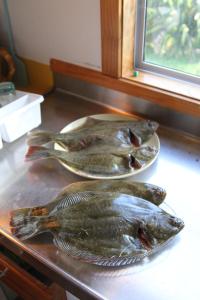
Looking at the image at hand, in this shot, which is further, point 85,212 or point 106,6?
point 106,6

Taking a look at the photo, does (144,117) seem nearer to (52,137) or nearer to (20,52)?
(52,137)

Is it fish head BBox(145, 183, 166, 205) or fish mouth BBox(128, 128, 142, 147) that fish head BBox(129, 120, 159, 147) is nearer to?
fish mouth BBox(128, 128, 142, 147)

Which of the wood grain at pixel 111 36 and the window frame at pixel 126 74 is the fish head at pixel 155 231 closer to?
the window frame at pixel 126 74

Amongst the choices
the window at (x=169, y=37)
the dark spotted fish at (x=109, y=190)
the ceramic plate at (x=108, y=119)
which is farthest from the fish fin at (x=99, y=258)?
the window at (x=169, y=37)

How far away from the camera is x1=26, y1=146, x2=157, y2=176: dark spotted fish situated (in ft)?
2.61

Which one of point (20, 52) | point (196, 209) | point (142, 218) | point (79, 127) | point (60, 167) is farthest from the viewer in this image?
point (20, 52)

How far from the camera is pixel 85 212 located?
0.65m

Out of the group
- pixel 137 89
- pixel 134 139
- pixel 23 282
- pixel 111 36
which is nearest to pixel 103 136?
pixel 134 139

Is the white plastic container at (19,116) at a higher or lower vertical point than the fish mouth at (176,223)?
higher

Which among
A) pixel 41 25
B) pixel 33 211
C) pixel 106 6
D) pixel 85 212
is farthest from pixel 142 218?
pixel 41 25

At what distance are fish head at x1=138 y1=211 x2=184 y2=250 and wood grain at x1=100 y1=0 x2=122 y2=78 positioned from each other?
1.76 feet

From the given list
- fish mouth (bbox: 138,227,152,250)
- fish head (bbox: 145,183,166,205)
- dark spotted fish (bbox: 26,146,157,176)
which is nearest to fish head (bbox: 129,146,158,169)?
dark spotted fish (bbox: 26,146,157,176)

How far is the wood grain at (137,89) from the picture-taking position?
2.97ft

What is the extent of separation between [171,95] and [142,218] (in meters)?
0.43
